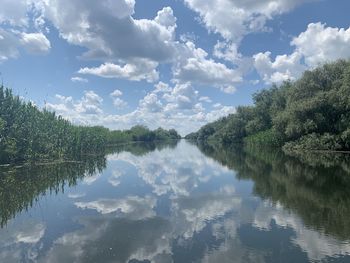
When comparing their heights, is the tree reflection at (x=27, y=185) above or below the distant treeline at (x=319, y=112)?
below

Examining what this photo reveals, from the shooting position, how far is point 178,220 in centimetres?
1574

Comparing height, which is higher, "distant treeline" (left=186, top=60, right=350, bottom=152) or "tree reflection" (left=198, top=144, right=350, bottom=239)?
"distant treeline" (left=186, top=60, right=350, bottom=152)

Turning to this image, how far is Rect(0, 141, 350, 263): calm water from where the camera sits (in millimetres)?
11320

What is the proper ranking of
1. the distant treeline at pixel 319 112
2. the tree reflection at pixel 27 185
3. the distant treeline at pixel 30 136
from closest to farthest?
1. the tree reflection at pixel 27 185
2. the distant treeline at pixel 30 136
3. the distant treeline at pixel 319 112

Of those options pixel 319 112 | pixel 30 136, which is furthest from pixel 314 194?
pixel 319 112

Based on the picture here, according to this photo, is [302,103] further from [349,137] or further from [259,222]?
[259,222]

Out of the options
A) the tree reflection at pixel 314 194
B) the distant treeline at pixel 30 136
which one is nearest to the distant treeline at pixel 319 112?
the tree reflection at pixel 314 194

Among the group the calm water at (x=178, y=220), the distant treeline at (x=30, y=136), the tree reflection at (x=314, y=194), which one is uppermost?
the distant treeline at (x=30, y=136)

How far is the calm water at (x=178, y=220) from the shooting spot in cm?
1132

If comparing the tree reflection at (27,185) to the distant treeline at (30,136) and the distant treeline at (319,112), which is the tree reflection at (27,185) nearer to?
the distant treeline at (30,136)

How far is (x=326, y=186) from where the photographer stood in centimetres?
2334

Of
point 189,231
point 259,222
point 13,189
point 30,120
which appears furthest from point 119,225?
point 30,120

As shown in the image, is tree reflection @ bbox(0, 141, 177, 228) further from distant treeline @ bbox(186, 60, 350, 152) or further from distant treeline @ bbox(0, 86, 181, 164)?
distant treeline @ bbox(186, 60, 350, 152)

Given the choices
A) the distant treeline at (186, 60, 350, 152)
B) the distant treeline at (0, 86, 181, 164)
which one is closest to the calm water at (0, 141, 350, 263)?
the distant treeline at (0, 86, 181, 164)
